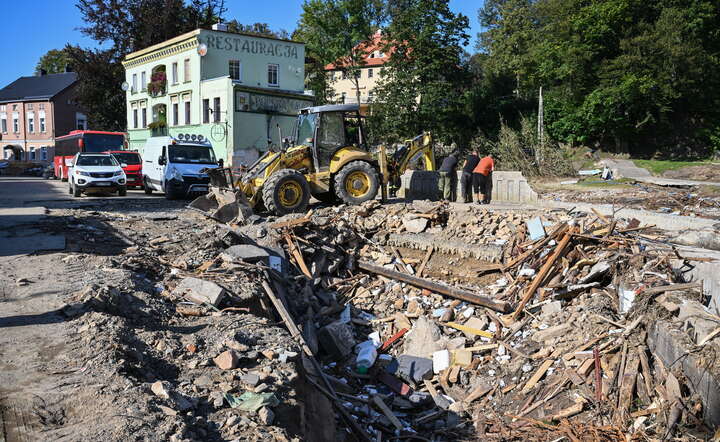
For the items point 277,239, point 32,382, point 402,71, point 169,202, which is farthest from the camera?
point 402,71

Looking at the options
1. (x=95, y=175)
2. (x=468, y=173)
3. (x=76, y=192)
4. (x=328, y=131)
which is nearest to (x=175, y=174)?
(x=95, y=175)

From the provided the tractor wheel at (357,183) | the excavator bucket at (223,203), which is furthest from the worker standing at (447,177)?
the excavator bucket at (223,203)

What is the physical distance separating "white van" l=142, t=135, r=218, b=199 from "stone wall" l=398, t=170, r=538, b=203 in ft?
24.0

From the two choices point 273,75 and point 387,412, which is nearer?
point 387,412

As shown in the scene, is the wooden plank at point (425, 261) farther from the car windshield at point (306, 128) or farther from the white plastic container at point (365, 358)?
the car windshield at point (306, 128)

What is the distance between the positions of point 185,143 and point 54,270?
13.4 meters

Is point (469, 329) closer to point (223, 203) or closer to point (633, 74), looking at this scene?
point (223, 203)

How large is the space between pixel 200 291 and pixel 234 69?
3000 cm

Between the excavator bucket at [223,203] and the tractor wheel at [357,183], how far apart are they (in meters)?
2.39

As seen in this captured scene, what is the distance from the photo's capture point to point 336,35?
4659 centimetres

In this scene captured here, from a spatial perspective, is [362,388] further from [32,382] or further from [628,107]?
[628,107]

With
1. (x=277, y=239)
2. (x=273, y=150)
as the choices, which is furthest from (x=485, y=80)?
(x=277, y=239)

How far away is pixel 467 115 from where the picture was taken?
3509 cm

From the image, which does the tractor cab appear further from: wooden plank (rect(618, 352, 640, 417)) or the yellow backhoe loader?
wooden plank (rect(618, 352, 640, 417))
